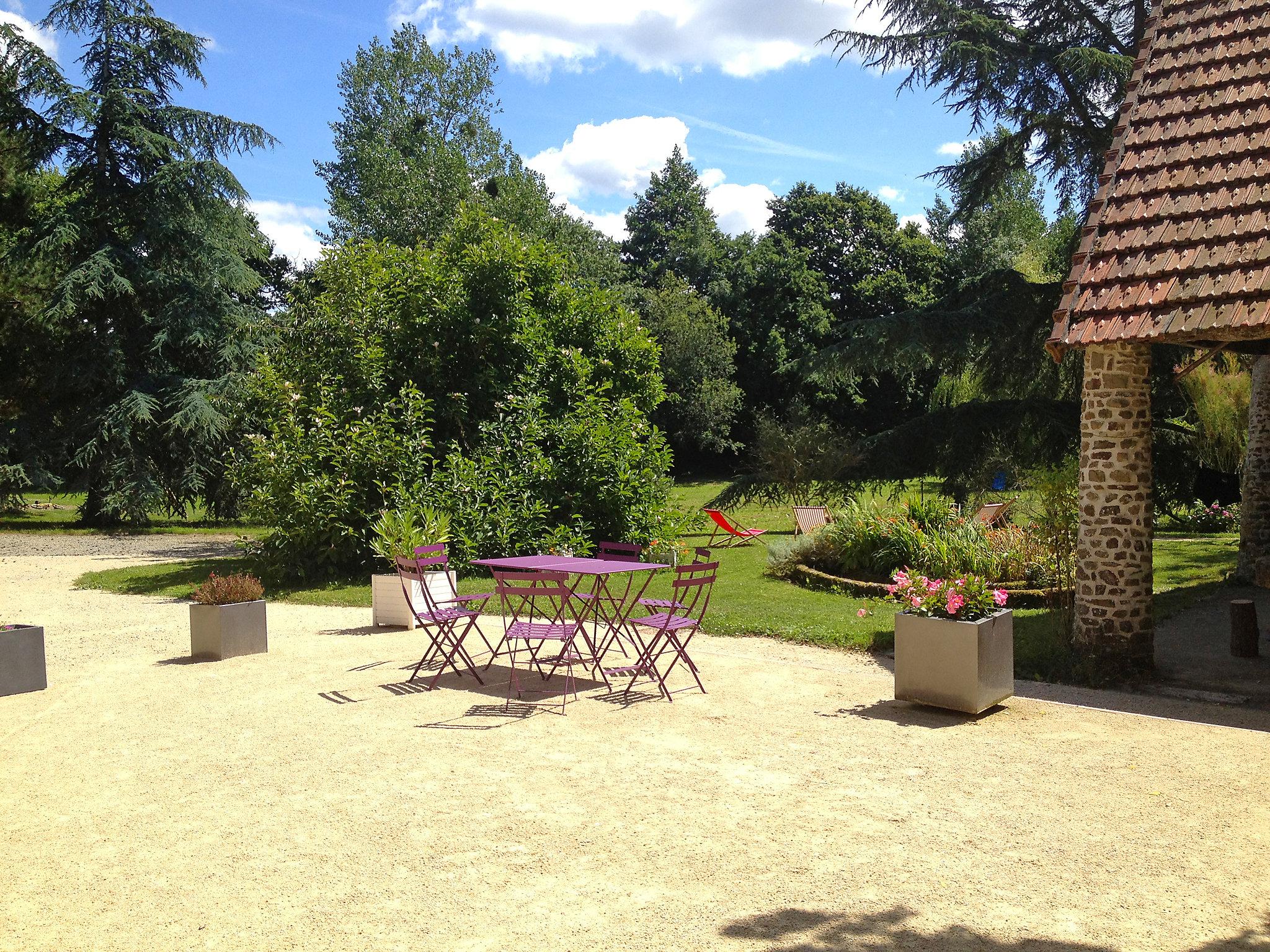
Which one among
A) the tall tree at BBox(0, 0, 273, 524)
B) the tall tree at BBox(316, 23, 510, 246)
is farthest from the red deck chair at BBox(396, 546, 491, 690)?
the tall tree at BBox(316, 23, 510, 246)

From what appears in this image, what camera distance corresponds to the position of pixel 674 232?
171 feet

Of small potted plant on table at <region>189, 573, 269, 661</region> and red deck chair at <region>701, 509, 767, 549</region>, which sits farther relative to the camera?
red deck chair at <region>701, 509, 767, 549</region>

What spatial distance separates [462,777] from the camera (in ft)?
17.9

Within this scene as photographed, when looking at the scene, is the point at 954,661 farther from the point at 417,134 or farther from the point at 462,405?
the point at 417,134

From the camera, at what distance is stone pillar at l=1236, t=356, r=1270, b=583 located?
12.2 meters

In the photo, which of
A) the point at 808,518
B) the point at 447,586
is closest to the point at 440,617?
the point at 447,586

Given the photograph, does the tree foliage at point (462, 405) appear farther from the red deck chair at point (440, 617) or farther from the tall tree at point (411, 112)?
the tall tree at point (411, 112)

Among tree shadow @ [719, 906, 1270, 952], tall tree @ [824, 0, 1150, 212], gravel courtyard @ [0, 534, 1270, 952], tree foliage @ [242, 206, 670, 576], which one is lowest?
gravel courtyard @ [0, 534, 1270, 952]

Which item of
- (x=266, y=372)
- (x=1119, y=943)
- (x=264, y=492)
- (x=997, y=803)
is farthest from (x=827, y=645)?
(x=266, y=372)

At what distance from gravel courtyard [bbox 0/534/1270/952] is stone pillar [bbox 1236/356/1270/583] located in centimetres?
635

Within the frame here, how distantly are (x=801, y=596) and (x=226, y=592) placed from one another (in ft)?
21.3

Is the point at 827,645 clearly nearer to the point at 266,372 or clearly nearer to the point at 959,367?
the point at 266,372

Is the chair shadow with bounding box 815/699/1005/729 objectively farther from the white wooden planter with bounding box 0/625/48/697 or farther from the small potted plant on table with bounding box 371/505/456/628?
the white wooden planter with bounding box 0/625/48/697

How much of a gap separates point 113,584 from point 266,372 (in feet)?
12.2
